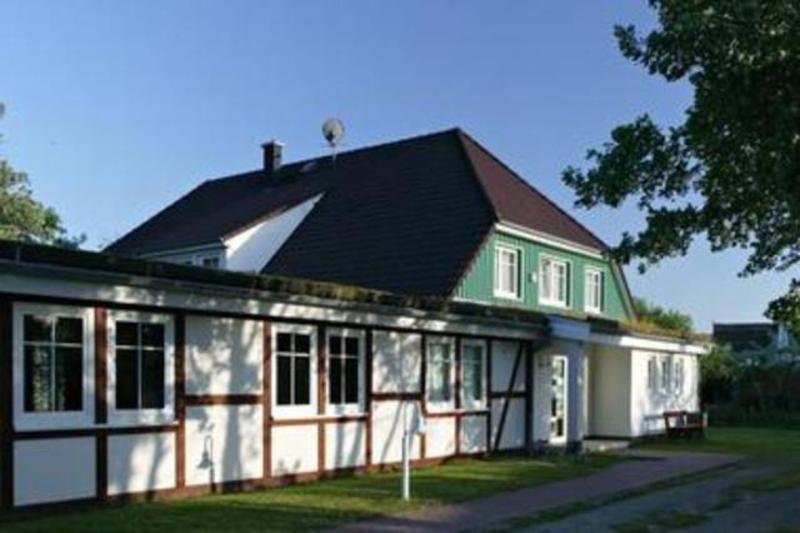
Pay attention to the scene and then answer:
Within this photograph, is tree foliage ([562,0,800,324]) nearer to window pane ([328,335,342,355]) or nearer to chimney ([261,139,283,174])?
window pane ([328,335,342,355])

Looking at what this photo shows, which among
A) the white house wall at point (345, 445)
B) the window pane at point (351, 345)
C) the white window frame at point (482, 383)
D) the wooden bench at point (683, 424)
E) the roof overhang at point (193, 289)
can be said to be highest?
the roof overhang at point (193, 289)

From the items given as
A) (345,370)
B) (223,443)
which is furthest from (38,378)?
(345,370)

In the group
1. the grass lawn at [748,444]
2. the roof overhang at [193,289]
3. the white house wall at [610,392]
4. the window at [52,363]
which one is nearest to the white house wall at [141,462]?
the window at [52,363]

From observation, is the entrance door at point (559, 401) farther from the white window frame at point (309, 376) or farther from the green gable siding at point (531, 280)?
the white window frame at point (309, 376)

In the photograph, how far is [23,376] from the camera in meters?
12.6

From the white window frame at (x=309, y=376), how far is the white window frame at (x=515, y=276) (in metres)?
10.8

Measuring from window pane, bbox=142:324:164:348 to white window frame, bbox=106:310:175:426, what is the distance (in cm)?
5

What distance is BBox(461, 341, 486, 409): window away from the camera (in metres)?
21.3

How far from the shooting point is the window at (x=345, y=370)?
57.9 feet

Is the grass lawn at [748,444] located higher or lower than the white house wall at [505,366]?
lower

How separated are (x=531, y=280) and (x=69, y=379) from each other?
56.3 ft

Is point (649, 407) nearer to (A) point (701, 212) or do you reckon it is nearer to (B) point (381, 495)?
(B) point (381, 495)

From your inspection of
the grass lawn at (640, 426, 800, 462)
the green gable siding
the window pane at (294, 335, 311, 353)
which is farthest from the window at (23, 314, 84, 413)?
the grass lawn at (640, 426, 800, 462)

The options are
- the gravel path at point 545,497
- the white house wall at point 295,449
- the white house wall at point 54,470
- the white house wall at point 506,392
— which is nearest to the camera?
the white house wall at point 54,470
